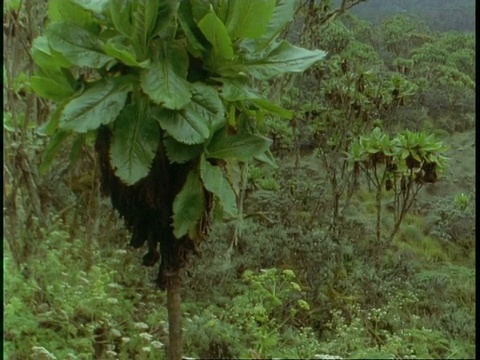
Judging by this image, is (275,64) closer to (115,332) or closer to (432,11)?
(432,11)

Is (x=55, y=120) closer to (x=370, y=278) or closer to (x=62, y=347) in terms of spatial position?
(x=62, y=347)

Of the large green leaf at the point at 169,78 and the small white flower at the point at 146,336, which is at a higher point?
the large green leaf at the point at 169,78

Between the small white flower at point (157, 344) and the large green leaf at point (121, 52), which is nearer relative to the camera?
the large green leaf at point (121, 52)

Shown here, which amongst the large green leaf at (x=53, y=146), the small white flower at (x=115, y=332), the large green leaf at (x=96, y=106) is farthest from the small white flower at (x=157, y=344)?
the large green leaf at (x=96, y=106)


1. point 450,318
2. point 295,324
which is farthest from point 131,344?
point 450,318

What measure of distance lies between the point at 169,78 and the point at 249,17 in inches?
7.7

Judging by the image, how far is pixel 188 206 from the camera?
139 cm

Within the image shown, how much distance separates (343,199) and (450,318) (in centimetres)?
44

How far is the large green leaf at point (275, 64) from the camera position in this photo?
1370 mm

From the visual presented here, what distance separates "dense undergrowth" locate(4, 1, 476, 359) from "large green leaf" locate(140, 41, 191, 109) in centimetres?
30

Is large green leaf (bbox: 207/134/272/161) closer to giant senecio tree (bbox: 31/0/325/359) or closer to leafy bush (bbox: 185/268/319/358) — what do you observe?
giant senecio tree (bbox: 31/0/325/359)

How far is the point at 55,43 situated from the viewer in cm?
134

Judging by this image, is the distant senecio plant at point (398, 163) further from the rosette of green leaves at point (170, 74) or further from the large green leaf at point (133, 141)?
the large green leaf at point (133, 141)

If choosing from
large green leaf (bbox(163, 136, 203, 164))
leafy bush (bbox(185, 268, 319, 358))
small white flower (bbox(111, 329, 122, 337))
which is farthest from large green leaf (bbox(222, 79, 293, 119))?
small white flower (bbox(111, 329, 122, 337))
